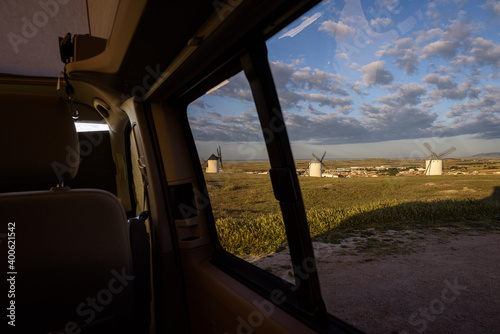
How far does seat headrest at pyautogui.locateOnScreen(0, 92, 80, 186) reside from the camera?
125cm

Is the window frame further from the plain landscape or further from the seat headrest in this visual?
the plain landscape

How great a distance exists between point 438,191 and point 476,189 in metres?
3.02

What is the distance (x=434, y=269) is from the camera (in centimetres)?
909

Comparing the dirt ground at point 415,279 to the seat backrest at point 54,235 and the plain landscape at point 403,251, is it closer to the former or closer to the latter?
the plain landscape at point 403,251

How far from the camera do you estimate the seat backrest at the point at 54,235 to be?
47.2 inches

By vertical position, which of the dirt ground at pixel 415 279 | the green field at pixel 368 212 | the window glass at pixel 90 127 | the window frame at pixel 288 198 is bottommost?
the dirt ground at pixel 415 279

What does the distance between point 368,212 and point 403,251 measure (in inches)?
80.7

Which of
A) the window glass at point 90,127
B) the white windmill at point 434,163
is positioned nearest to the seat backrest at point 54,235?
the window glass at point 90,127

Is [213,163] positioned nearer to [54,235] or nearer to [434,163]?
[54,235]

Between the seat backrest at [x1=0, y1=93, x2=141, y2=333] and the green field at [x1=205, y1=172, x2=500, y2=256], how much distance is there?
5.06 meters

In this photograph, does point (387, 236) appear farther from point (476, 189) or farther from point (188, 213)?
point (188, 213)

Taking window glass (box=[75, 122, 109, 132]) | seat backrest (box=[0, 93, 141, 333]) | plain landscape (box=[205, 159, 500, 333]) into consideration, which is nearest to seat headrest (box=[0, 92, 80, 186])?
seat backrest (box=[0, 93, 141, 333])

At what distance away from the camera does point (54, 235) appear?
4.14 ft

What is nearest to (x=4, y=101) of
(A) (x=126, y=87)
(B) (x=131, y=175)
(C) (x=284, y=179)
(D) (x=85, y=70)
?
(D) (x=85, y=70)
